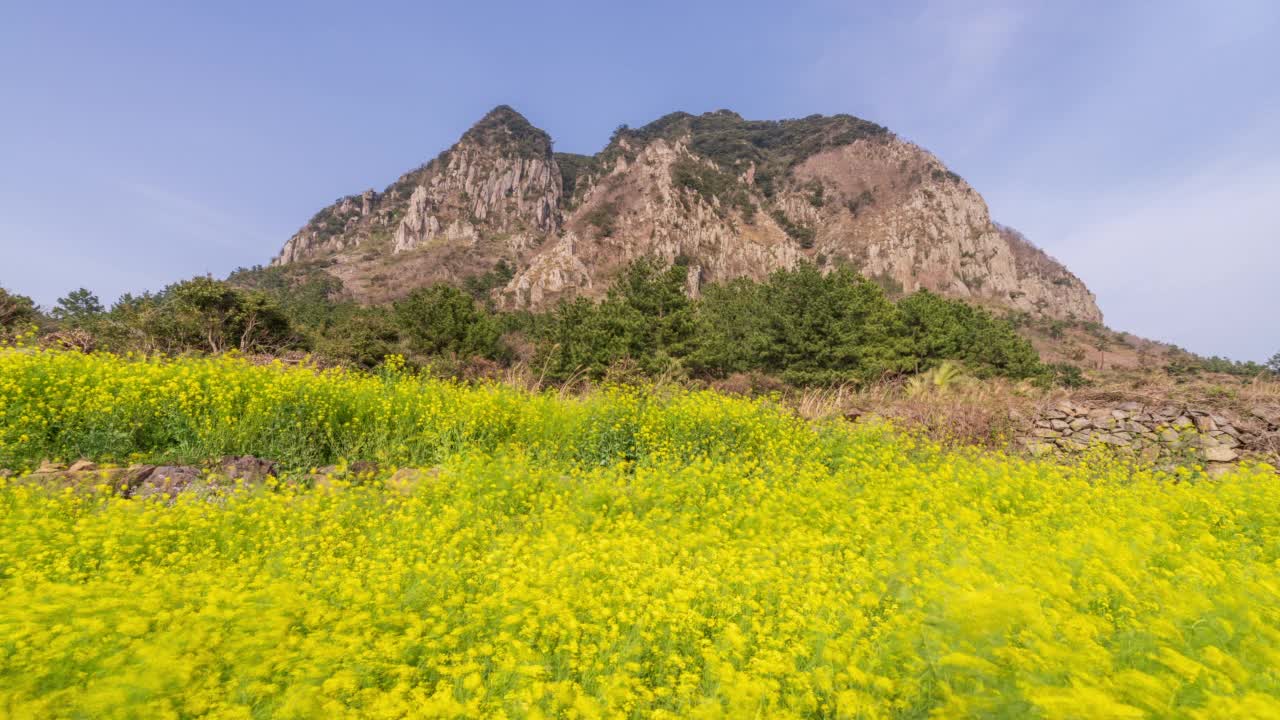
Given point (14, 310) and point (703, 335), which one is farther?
point (703, 335)

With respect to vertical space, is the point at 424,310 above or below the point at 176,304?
above

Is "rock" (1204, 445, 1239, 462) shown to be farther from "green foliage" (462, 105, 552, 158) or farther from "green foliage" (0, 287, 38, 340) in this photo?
"green foliage" (462, 105, 552, 158)

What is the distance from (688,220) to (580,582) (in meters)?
85.0

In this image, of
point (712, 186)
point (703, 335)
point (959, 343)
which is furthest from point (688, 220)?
point (703, 335)

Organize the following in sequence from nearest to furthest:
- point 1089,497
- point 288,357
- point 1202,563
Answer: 1. point 1202,563
2. point 1089,497
3. point 288,357

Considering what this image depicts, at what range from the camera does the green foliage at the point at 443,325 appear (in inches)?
955

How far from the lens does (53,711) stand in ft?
6.69

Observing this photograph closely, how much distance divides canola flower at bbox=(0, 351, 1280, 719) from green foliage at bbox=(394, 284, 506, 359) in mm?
Answer: 16950

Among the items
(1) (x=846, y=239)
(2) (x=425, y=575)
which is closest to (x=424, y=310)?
(2) (x=425, y=575)

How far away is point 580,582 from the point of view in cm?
363

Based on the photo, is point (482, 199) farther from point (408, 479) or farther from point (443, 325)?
point (408, 479)

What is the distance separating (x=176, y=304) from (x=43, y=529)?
45.9ft

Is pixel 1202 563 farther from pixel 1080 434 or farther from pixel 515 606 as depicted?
pixel 1080 434

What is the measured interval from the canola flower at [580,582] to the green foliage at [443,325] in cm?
1695
